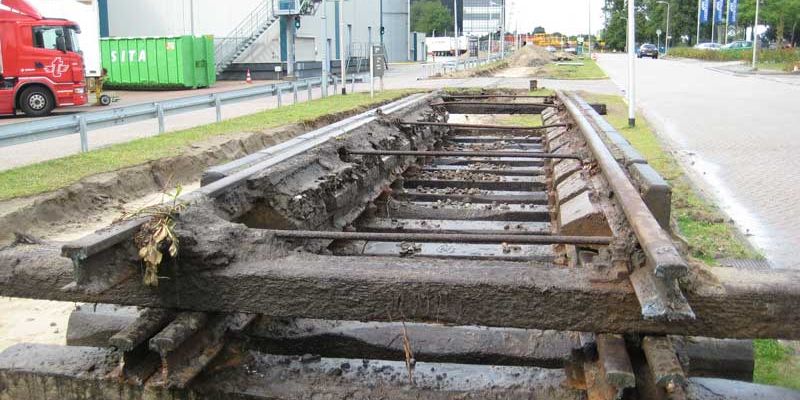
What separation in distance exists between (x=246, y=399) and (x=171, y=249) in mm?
578

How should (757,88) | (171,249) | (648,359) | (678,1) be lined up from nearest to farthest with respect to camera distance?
(648,359) < (171,249) < (757,88) < (678,1)

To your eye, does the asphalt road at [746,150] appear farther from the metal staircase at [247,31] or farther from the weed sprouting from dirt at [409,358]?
the metal staircase at [247,31]

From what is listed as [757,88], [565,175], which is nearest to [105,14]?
[757,88]

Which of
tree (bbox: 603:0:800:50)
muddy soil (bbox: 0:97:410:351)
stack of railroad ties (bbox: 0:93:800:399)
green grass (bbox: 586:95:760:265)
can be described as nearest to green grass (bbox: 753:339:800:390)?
stack of railroad ties (bbox: 0:93:800:399)

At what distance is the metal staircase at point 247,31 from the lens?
4350cm

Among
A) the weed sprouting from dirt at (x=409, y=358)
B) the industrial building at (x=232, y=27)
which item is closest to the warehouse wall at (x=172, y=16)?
the industrial building at (x=232, y=27)

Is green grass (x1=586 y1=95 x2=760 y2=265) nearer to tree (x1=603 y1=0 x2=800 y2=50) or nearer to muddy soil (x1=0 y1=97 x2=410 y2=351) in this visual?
muddy soil (x1=0 y1=97 x2=410 y2=351)

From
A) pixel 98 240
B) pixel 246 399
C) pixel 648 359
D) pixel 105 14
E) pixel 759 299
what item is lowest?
pixel 246 399

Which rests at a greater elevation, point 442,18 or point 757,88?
point 442,18

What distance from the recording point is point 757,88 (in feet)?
101

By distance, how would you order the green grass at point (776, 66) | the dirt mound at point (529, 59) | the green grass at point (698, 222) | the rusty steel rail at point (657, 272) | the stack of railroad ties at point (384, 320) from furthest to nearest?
the dirt mound at point (529, 59) < the green grass at point (776, 66) < the green grass at point (698, 222) < the stack of railroad ties at point (384, 320) < the rusty steel rail at point (657, 272)

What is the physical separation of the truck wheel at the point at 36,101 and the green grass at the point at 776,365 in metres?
21.5

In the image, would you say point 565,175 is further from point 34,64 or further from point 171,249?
point 34,64

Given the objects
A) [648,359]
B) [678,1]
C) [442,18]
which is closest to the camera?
[648,359]
